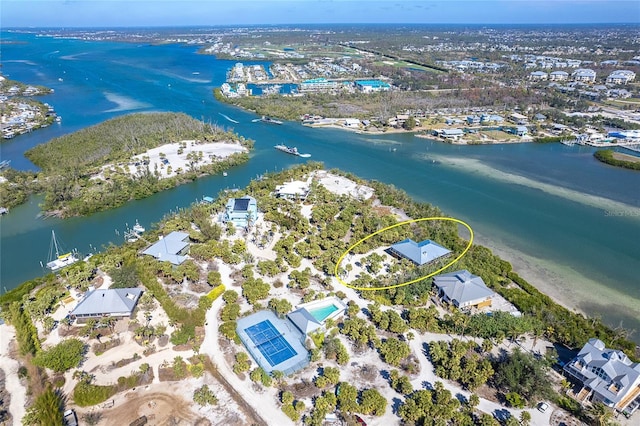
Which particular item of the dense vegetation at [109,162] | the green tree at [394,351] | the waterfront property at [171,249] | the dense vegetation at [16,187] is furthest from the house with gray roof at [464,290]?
the dense vegetation at [16,187]

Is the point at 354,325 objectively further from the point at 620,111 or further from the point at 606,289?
the point at 620,111

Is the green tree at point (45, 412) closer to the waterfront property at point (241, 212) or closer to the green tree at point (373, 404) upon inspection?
the green tree at point (373, 404)

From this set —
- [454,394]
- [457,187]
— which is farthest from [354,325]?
[457,187]

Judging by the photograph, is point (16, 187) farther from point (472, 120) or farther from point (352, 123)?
point (472, 120)

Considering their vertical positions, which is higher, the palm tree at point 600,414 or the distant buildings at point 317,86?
the distant buildings at point 317,86

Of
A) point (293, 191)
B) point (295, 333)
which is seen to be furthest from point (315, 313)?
point (293, 191)

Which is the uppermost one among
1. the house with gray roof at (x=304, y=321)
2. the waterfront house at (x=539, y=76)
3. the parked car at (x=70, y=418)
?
the waterfront house at (x=539, y=76)
